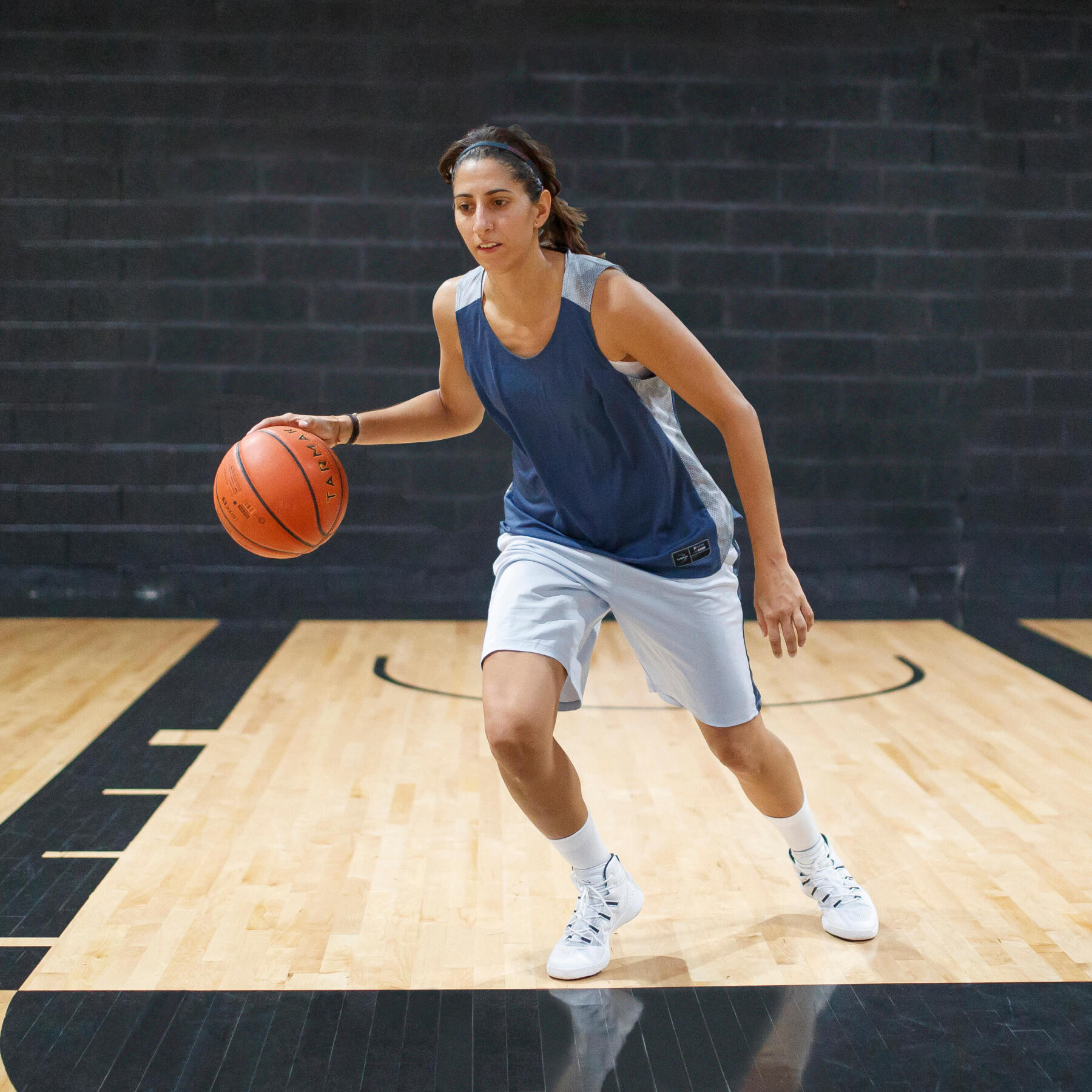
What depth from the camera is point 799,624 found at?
2.01 m

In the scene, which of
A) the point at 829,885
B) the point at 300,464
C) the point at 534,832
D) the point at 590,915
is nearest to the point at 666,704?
the point at 534,832

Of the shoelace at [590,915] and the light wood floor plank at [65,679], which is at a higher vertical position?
the shoelace at [590,915]

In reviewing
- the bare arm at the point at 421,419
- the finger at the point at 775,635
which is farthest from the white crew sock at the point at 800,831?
the bare arm at the point at 421,419

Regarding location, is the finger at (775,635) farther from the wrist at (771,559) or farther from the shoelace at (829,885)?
the shoelace at (829,885)

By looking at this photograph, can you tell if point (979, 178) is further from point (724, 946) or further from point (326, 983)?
point (326, 983)

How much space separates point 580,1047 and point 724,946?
0.46m

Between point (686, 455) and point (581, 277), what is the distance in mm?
352

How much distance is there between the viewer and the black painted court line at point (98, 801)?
243cm

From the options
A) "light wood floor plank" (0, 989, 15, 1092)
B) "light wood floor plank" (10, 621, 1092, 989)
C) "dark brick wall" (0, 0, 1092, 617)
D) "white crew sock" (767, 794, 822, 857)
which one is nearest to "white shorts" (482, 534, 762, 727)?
"white crew sock" (767, 794, 822, 857)

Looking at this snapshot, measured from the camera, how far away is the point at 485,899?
252 centimetres

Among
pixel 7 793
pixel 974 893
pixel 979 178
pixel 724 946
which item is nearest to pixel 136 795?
pixel 7 793

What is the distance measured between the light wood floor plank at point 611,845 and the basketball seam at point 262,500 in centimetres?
71

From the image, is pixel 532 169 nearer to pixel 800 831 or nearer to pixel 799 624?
pixel 799 624

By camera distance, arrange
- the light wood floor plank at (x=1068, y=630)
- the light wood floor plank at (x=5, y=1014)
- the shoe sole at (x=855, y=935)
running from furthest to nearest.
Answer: the light wood floor plank at (x=1068, y=630), the shoe sole at (x=855, y=935), the light wood floor plank at (x=5, y=1014)
